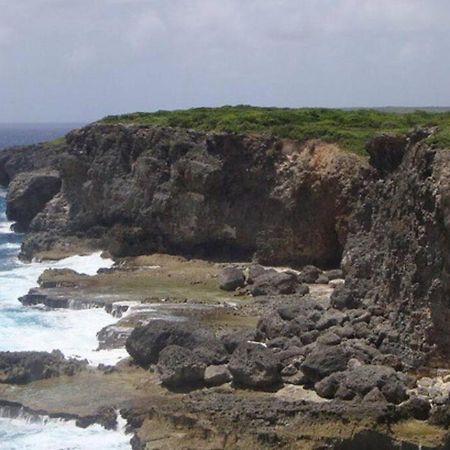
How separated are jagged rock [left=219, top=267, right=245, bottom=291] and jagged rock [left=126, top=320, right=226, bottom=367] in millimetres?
12517

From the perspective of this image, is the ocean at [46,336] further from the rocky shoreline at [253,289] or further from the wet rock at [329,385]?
the wet rock at [329,385]

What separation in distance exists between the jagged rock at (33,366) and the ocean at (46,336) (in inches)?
56.6

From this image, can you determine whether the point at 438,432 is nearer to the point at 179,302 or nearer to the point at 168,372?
the point at 168,372

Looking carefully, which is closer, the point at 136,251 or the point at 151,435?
the point at 151,435

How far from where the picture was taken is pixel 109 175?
6800cm

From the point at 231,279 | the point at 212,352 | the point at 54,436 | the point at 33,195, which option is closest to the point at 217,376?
the point at 212,352

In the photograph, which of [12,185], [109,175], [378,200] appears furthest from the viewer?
[12,185]

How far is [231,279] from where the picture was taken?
50.4 m

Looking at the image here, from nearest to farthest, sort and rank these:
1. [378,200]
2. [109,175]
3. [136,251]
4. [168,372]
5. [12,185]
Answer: [168,372], [378,200], [136,251], [109,175], [12,185]

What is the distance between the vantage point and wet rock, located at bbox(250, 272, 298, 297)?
4809 cm

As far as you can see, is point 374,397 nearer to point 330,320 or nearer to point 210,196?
point 330,320

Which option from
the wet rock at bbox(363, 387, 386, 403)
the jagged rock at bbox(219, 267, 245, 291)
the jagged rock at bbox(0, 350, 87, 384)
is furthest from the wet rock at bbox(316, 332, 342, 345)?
the jagged rock at bbox(219, 267, 245, 291)

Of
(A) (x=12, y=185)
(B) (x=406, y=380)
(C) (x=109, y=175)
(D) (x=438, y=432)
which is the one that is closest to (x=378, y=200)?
(B) (x=406, y=380)

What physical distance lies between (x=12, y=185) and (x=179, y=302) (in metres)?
40.7
